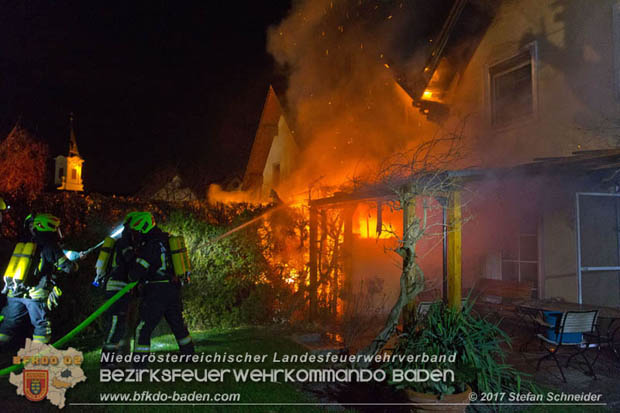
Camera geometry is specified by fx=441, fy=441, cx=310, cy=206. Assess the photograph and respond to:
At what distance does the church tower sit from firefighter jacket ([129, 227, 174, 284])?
4975 centimetres

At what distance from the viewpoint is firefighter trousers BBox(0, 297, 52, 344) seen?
556cm

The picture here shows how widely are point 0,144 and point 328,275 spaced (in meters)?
21.1

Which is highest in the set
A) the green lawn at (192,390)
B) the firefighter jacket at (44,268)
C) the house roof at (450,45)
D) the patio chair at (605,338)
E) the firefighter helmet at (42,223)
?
the house roof at (450,45)

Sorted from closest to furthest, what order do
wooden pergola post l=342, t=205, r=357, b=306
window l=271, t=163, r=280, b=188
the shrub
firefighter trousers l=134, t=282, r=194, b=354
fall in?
the shrub
firefighter trousers l=134, t=282, r=194, b=354
wooden pergola post l=342, t=205, r=357, b=306
window l=271, t=163, r=280, b=188

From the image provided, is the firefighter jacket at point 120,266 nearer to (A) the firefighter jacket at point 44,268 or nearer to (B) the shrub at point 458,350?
(A) the firefighter jacket at point 44,268

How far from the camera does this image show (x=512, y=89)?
989 centimetres

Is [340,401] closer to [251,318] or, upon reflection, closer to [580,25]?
[251,318]

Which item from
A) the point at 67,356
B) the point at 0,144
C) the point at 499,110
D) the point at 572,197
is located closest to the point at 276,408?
the point at 67,356

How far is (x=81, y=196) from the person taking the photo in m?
7.41

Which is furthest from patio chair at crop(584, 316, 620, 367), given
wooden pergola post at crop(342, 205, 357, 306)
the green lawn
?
wooden pergola post at crop(342, 205, 357, 306)

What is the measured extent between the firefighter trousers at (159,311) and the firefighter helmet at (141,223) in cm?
74

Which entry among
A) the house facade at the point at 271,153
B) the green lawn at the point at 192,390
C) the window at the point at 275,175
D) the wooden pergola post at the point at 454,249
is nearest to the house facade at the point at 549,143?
the wooden pergola post at the point at 454,249

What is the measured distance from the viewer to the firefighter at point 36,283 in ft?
18.2

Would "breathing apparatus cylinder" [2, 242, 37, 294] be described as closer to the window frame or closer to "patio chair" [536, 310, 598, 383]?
"patio chair" [536, 310, 598, 383]
